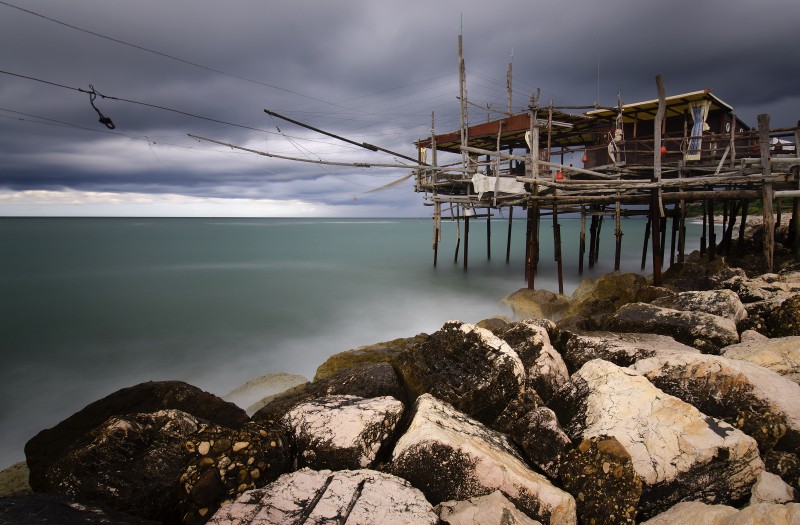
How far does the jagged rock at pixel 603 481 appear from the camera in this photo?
296 centimetres

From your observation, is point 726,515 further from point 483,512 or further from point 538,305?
point 538,305

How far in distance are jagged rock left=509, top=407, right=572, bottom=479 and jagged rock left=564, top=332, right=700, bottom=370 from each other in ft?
4.46

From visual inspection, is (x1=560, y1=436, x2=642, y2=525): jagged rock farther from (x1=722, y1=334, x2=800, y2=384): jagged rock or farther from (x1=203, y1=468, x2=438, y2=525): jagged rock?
(x1=722, y1=334, x2=800, y2=384): jagged rock

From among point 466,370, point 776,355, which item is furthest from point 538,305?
point 466,370

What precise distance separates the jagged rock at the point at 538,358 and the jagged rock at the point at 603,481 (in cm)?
115

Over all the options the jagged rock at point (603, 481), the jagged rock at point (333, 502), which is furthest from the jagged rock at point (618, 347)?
the jagged rock at point (333, 502)

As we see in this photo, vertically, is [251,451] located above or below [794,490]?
above

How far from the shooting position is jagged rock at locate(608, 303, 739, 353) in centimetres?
514

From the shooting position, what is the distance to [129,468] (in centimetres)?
330

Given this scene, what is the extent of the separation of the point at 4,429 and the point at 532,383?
32.4ft

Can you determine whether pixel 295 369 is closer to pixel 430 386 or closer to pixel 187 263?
pixel 430 386

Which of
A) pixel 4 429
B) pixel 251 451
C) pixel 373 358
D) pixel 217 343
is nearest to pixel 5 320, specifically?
pixel 217 343

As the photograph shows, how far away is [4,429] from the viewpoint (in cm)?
797

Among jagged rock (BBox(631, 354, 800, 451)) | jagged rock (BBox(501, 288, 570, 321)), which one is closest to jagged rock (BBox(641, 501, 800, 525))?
jagged rock (BBox(631, 354, 800, 451))
